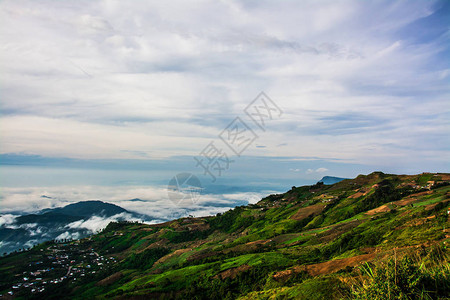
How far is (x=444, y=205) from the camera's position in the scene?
70375 mm

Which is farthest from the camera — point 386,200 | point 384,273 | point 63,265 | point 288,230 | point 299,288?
point 63,265

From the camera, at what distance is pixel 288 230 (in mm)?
126062

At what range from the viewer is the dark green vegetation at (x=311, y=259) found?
916 centimetres

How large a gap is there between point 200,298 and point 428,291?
65978 mm

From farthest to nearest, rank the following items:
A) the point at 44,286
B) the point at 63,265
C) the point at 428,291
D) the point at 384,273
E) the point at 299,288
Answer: the point at 63,265
the point at 44,286
the point at 299,288
the point at 384,273
the point at 428,291

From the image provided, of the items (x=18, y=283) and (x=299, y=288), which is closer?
(x=299, y=288)

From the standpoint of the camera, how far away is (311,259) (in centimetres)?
6284

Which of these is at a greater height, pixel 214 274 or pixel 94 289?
pixel 214 274

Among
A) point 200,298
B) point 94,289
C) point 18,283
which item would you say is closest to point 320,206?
point 200,298

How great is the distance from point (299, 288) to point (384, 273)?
32.9m

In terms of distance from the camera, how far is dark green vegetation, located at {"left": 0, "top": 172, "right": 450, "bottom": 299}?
30.1 feet

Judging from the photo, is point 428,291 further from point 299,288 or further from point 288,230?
point 288,230

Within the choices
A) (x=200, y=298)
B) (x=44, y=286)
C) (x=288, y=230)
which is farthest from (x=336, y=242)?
(x=44, y=286)

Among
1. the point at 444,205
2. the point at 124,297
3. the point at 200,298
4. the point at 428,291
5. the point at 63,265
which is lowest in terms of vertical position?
the point at 63,265
